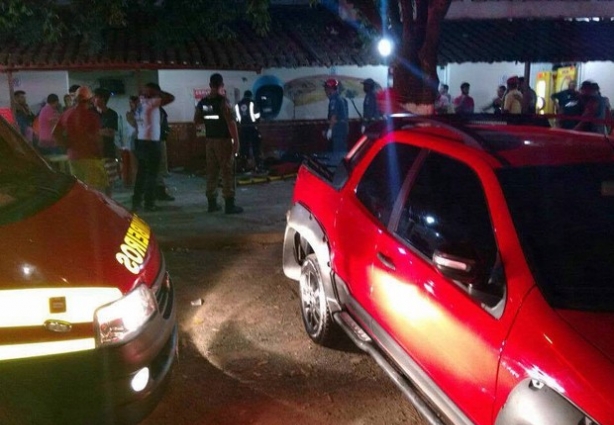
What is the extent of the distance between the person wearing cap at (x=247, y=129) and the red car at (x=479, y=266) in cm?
849

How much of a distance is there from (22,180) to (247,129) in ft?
30.2

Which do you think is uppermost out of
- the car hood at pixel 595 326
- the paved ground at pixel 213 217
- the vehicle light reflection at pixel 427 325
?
the car hood at pixel 595 326

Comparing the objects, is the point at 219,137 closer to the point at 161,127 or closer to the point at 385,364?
the point at 161,127

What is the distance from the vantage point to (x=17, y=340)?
2.72m

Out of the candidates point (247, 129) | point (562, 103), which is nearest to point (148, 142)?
point (247, 129)

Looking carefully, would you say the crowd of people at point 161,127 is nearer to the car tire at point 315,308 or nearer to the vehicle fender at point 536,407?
the vehicle fender at point 536,407

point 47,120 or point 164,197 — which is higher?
point 47,120

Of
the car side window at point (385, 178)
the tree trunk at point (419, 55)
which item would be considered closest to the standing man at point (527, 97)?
the tree trunk at point (419, 55)

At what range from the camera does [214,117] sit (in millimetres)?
8492

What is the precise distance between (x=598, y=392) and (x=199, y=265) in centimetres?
519

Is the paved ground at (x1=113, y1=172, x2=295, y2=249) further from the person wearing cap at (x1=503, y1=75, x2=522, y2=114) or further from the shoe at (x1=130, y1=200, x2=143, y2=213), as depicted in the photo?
the person wearing cap at (x1=503, y1=75, x2=522, y2=114)

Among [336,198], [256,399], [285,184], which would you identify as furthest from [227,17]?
[256,399]

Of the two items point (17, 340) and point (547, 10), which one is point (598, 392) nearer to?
point (17, 340)

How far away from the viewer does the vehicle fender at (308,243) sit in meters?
4.46
